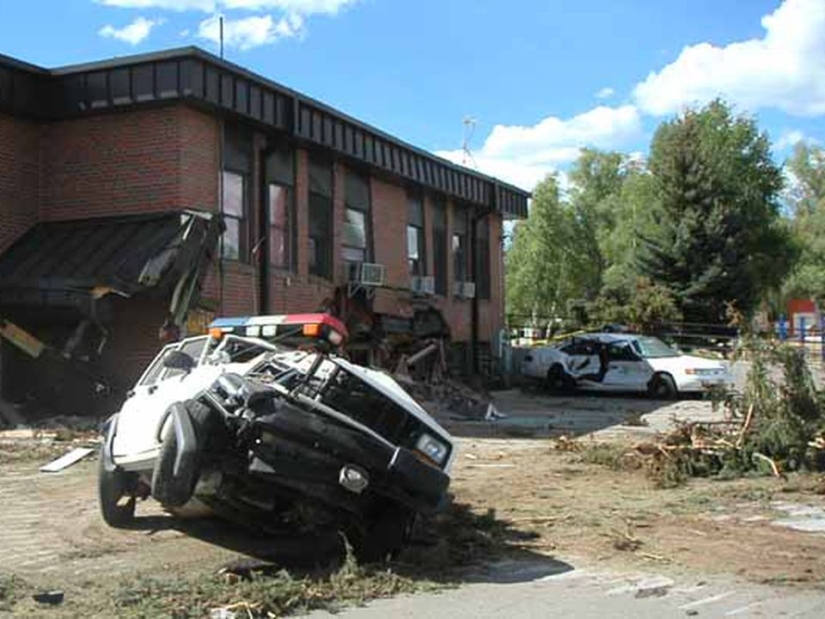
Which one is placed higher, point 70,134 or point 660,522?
point 70,134

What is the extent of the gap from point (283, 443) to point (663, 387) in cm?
1965

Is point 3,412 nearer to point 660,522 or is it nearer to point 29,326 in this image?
point 29,326

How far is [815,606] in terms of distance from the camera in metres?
5.98

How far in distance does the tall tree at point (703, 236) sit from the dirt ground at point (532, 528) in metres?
30.8

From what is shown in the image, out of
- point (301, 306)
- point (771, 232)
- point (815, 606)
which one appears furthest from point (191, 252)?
point (771, 232)

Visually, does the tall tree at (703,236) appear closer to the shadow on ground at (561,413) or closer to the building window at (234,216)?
the shadow on ground at (561,413)

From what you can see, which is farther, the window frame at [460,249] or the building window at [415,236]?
the window frame at [460,249]

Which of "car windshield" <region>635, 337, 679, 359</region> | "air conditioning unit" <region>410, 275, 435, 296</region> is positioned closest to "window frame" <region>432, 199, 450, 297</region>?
"air conditioning unit" <region>410, 275, 435, 296</region>

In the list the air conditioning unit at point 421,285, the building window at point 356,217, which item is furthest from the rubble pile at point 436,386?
the building window at point 356,217

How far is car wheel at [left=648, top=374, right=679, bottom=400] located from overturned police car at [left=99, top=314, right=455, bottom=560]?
17851 millimetres

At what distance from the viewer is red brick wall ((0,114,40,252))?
16.9 metres

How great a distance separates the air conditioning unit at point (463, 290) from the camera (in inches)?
1070

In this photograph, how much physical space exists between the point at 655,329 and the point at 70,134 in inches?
1027

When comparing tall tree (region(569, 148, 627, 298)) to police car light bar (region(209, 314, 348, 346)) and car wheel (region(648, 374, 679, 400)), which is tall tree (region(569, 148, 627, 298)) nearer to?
car wheel (region(648, 374, 679, 400))
